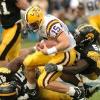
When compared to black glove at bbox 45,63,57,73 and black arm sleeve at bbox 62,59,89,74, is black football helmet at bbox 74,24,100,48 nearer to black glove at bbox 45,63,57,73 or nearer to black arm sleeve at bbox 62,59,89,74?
black arm sleeve at bbox 62,59,89,74

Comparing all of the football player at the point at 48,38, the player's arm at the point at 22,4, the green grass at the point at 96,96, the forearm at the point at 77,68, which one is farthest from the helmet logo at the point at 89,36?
the player's arm at the point at 22,4

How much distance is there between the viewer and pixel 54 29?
7793 millimetres

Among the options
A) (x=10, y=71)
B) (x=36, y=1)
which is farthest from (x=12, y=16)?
(x=36, y=1)

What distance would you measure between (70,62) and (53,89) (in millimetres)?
422

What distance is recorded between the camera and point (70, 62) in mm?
7957

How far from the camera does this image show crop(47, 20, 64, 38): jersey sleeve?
7781 millimetres

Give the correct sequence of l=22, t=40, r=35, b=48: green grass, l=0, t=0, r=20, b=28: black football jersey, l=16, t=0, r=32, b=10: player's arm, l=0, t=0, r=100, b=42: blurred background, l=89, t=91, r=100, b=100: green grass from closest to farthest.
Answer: l=89, t=91, r=100, b=100: green grass
l=16, t=0, r=32, b=10: player's arm
l=0, t=0, r=20, b=28: black football jersey
l=22, t=40, r=35, b=48: green grass
l=0, t=0, r=100, b=42: blurred background

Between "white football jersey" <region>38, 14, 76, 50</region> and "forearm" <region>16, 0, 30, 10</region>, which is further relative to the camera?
"forearm" <region>16, 0, 30, 10</region>

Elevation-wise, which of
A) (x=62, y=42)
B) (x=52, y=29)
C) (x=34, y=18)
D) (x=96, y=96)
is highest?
(x=34, y=18)

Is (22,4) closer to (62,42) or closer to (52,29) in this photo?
(52,29)

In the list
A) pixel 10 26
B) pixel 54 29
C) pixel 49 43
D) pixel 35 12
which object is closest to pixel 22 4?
pixel 10 26

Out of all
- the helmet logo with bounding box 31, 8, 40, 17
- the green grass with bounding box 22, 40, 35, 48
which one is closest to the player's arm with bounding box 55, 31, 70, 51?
the helmet logo with bounding box 31, 8, 40, 17

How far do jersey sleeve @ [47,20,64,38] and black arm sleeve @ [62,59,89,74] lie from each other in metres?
0.46

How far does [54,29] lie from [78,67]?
59 cm
